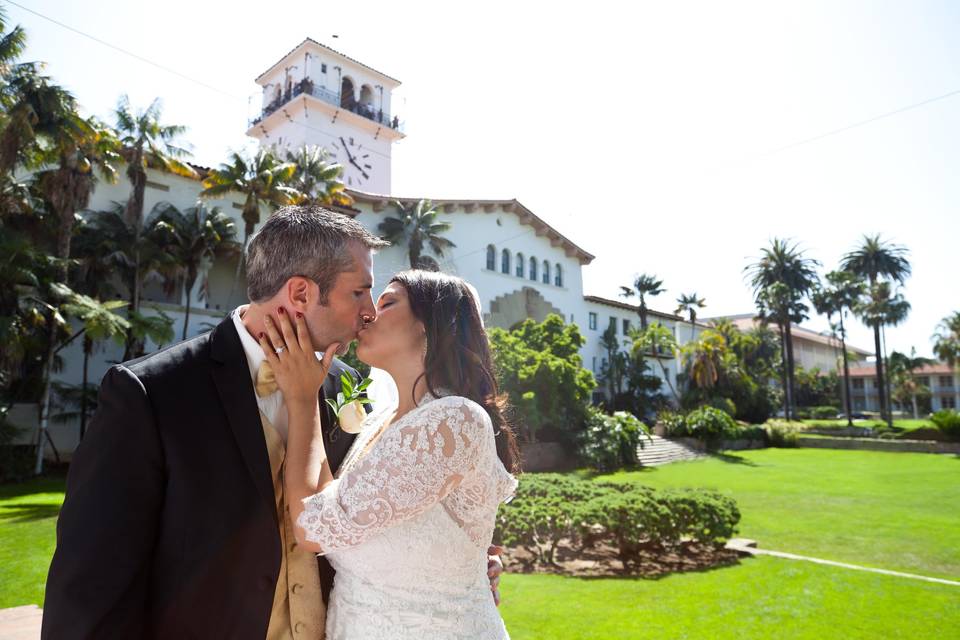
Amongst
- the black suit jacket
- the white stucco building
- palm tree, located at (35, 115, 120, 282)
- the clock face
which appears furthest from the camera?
the clock face

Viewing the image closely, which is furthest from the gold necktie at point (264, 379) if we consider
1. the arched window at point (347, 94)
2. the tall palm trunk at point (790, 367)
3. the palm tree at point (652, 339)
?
the tall palm trunk at point (790, 367)

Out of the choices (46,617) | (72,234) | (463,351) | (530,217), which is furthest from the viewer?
(530,217)

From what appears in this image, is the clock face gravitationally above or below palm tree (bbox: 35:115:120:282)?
above

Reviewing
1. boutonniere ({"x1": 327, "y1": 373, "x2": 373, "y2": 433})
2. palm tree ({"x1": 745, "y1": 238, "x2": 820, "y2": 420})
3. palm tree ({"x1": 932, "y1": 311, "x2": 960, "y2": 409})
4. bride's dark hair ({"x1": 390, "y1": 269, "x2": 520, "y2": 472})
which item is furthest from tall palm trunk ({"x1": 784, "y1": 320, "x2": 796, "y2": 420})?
boutonniere ({"x1": 327, "y1": 373, "x2": 373, "y2": 433})

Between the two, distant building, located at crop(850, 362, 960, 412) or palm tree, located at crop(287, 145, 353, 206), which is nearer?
palm tree, located at crop(287, 145, 353, 206)

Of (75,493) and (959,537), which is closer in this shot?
(75,493)

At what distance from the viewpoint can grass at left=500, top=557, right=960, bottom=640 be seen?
21.3ft

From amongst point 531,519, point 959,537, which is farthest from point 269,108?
point 959,537

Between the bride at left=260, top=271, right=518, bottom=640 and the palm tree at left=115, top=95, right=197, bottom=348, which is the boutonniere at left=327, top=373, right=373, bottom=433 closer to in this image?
the bride at left=260, top=271, right=518, bottom=640

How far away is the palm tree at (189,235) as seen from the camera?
2455 cm

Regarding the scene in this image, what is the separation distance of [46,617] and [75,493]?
0.34 metres

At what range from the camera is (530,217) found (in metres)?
40.1

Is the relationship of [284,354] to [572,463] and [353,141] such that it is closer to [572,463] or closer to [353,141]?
[572,463]

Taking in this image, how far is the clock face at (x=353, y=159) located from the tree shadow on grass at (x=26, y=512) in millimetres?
29437
